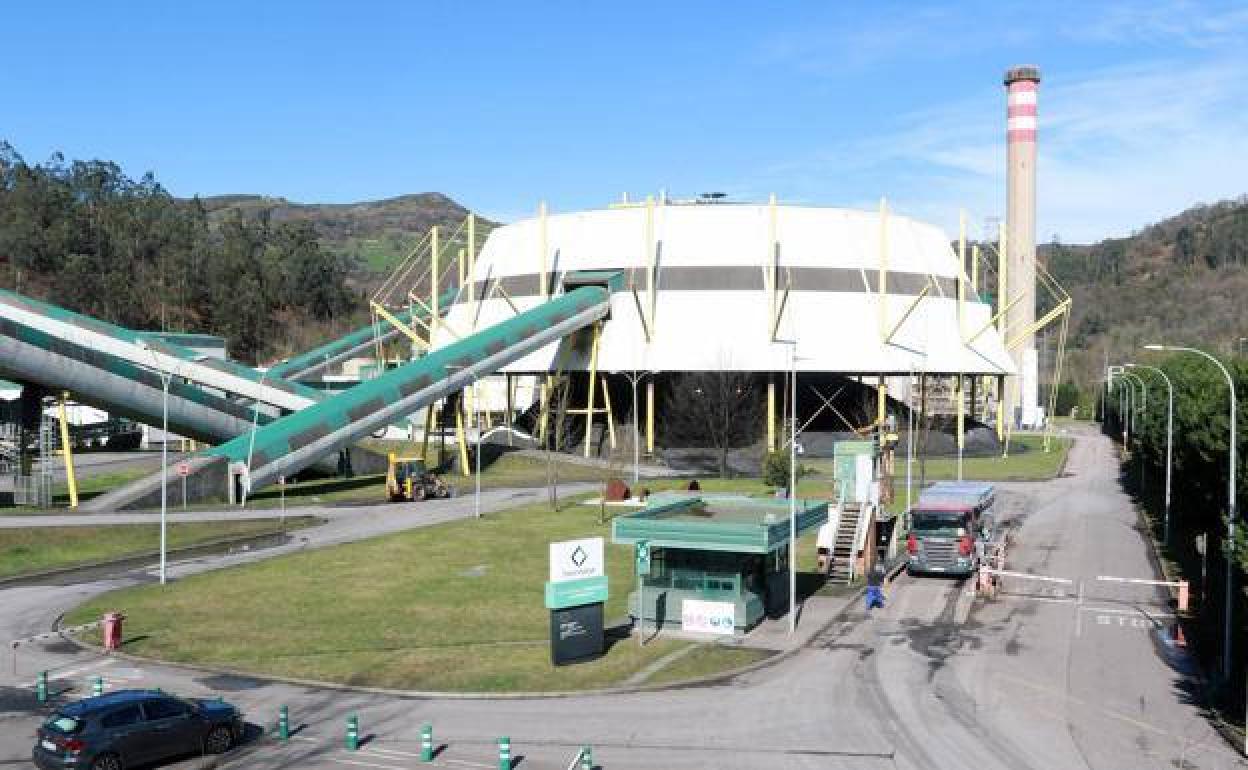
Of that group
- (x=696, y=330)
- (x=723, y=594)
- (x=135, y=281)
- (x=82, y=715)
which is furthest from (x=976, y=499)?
(x=135, y=281)

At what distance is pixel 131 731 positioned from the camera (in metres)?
18.8

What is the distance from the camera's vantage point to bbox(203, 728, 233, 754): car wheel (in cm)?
1989

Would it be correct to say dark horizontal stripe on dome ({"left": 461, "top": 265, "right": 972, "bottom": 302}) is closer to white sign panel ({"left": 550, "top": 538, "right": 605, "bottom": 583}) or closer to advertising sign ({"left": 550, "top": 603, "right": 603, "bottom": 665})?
white sign panel ({"left": 550, "top": 538, "right": 605, "bottom": 583})

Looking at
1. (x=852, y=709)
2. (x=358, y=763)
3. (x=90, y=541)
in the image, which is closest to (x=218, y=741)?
(x=358, y=763)

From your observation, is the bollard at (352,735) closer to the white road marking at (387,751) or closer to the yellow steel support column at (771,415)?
the white road marking at (387,751)

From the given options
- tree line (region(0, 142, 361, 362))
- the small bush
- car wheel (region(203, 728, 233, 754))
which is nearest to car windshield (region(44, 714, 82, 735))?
car wheel (region(203, 728, 233, 754))

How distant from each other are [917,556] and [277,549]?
2522 centimetres

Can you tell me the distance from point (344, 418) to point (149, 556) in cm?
1637

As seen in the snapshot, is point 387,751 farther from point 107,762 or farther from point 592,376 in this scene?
point 592,376

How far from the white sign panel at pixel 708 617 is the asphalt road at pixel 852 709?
2.52m

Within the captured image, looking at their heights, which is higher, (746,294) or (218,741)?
(746,294)

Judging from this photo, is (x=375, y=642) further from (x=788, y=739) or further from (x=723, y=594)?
(x=788, y=739)

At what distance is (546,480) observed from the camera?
69562mm

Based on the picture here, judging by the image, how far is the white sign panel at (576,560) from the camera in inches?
1056
